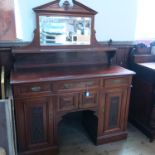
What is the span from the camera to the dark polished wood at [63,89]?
1806 millimetres

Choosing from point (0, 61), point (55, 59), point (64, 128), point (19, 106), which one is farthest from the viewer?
point (64, 128)

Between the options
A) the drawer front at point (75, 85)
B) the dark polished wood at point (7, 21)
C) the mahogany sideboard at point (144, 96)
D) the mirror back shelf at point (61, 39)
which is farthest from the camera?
the mahogany sideboard at point (144, 96)

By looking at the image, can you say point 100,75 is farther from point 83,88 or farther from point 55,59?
point 55,59

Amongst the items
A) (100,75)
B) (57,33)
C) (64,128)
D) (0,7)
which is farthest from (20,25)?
(64,128)

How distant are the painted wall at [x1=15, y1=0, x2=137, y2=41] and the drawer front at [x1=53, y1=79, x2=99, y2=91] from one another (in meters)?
0.66

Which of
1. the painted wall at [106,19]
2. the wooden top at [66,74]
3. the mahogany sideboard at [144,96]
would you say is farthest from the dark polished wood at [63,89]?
the mahogany sideboard at [144,96]

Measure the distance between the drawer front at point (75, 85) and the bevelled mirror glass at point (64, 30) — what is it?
51cm

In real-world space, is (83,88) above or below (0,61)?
below

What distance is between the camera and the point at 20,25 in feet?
6.77

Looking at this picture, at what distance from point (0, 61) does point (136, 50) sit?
1.68 m

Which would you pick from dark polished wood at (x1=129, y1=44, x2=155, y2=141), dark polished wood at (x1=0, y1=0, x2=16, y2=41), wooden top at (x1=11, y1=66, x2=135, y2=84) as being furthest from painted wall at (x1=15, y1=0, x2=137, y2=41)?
wooden top at (x1=11, y1=66, x2=135, y2=84)

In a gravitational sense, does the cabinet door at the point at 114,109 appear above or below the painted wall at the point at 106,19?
below

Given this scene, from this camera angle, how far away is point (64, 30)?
2.13 m

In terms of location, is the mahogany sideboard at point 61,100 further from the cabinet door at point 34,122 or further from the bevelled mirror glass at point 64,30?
the bevelled mirror glass at point 64,30
